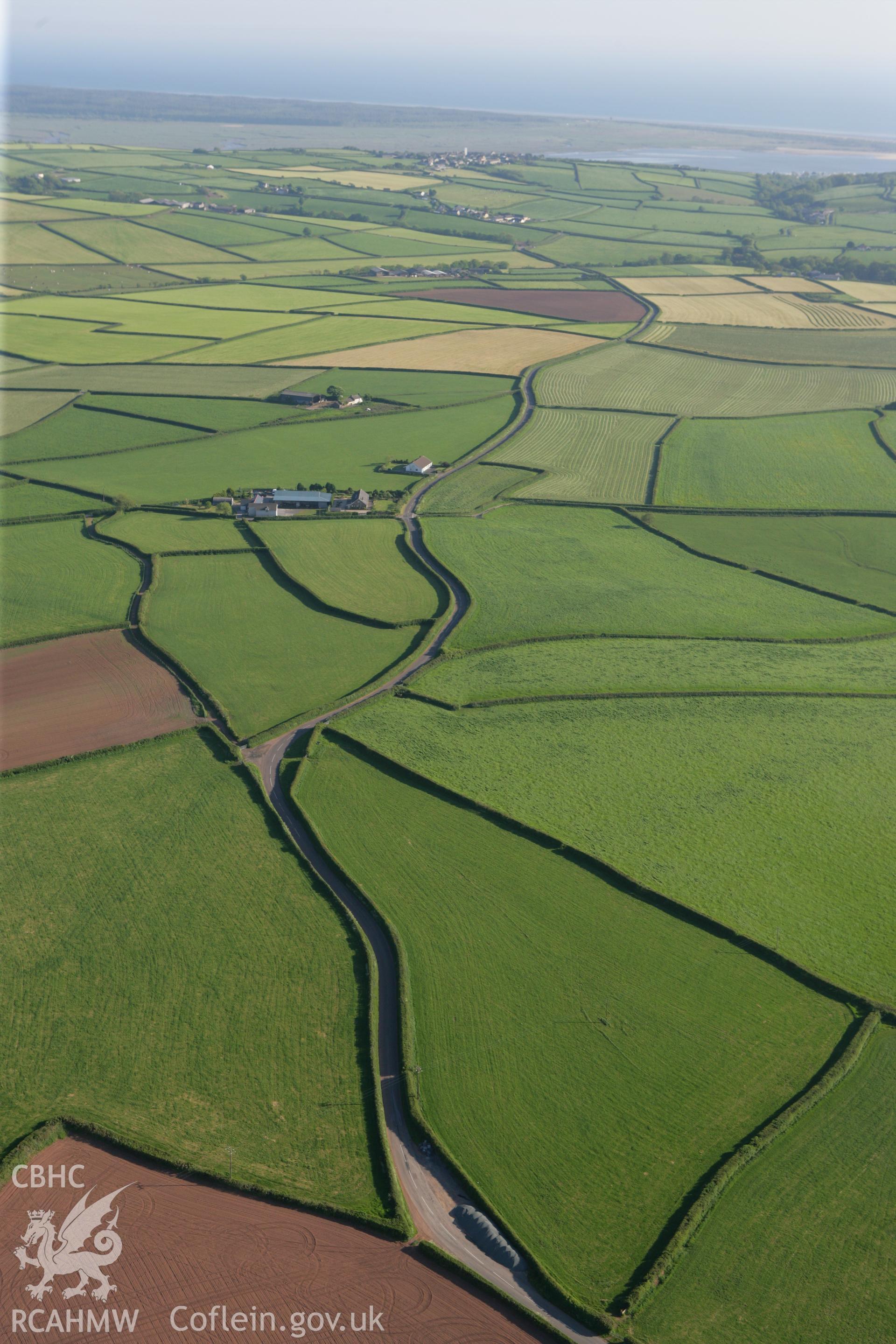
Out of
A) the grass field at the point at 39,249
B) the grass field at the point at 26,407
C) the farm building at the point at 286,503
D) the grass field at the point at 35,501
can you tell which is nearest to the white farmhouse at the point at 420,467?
the farm building at the point at 286,503

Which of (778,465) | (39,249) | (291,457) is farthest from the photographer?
(39,249)

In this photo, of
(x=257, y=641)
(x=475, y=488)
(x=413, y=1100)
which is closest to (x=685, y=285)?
(x=475, y=488)

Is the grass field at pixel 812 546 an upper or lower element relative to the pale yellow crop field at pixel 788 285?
lower

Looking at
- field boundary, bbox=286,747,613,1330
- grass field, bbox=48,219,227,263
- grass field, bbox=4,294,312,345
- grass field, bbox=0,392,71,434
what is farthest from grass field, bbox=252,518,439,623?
grass field, bbox=48,219,227,263

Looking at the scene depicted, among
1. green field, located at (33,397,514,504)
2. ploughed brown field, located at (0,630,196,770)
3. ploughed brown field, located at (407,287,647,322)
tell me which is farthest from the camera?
ploughed brown field, located at (407,287,647,322)

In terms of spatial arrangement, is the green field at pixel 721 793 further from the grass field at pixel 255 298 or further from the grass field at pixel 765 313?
the grass field at pixel 255 298

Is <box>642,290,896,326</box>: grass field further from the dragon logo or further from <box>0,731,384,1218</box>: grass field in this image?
the dragon logo

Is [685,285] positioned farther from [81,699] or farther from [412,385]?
[81,699]
